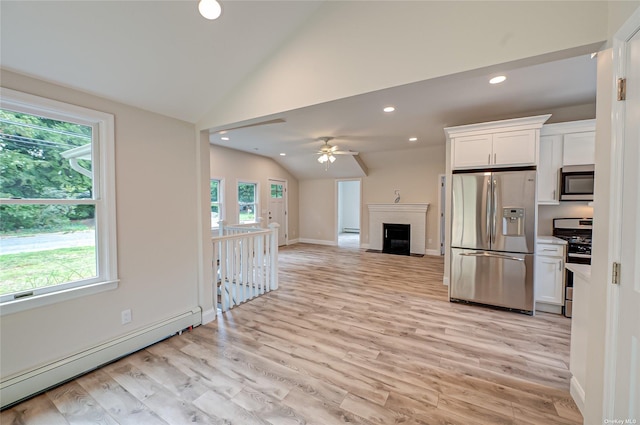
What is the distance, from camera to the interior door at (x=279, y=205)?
7.54m

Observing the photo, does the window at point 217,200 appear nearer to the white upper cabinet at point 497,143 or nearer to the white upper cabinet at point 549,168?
the white upper cabinet at point 497,143

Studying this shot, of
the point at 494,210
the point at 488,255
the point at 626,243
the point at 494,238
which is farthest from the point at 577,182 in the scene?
the point at 626,243

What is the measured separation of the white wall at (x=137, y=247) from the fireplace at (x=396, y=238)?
534 cm

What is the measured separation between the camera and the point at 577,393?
5.49ft

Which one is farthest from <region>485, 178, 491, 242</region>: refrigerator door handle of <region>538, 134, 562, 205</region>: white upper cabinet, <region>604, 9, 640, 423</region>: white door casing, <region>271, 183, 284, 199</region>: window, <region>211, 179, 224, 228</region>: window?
<region>271, 183, 284, 199</region>: window

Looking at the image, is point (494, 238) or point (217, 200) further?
point (217, 200)

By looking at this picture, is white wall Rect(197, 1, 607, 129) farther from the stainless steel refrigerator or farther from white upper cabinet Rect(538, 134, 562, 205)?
white upper cabinet Rect(538, 134, 562, 205)

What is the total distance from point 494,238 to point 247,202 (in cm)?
563

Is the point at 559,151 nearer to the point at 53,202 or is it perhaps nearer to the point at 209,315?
the point at 209,315

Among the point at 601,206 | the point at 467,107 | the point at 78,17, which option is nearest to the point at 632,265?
the point at 601,206

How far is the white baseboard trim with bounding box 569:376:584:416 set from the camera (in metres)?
1.62

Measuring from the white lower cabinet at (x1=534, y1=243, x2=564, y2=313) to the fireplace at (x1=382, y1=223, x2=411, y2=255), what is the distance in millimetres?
3539

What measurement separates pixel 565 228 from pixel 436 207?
3.08 metres

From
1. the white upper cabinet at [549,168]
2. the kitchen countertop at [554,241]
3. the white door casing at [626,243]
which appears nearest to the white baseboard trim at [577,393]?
the white door casing at [626,243]
